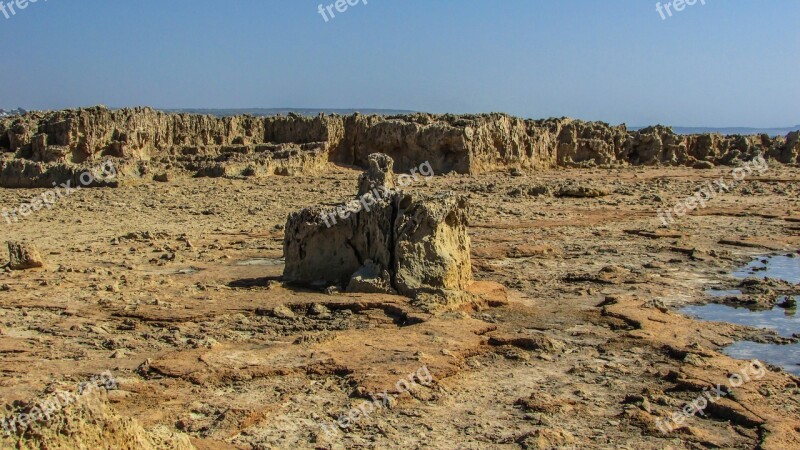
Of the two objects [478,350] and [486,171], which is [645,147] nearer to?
[486,171]

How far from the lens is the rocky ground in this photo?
526 cm

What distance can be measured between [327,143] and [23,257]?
1640cm

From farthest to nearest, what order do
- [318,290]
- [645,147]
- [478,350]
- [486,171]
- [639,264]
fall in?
1. [645,147]
2. [486,171]
3. [639,264]
4. [318,290]
5. [478,350]

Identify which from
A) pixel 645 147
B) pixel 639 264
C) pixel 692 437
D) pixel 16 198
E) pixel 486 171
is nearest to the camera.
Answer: pixel 692 437

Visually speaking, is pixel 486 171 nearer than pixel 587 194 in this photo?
No

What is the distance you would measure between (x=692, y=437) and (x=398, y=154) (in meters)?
21.3

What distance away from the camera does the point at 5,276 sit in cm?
951

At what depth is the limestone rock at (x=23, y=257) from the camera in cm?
981

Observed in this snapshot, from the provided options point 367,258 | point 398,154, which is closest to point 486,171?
point 398,154

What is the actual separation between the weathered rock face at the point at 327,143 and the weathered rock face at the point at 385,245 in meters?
13.1

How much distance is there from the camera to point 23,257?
32.2 feet

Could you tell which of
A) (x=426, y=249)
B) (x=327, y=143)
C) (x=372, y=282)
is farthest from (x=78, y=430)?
(x=327, y=143)

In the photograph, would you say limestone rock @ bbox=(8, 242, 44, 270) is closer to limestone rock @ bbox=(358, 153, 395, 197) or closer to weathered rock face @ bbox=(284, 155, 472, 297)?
weathered rock face @ bbox=(284, 155, 472, 297)

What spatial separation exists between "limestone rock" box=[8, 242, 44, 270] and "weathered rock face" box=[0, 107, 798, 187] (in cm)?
1083
